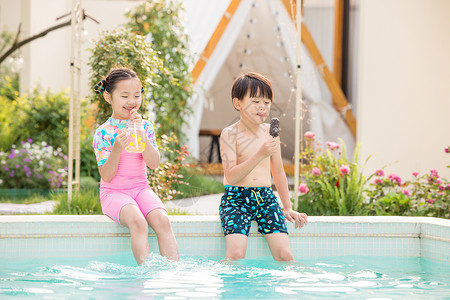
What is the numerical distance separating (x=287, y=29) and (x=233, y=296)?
5.73 m

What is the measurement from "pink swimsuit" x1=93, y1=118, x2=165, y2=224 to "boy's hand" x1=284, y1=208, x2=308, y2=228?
0.78 meters

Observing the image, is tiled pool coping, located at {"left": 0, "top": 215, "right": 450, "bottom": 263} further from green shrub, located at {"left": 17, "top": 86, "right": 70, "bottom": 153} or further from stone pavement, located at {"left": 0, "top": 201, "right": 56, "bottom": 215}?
green shrub, located at {"left": 17, "top": 86, "right": 70, "bottom": 153}

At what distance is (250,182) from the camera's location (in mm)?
3742

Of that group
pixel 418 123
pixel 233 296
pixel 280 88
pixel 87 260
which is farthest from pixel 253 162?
pixel 280 88

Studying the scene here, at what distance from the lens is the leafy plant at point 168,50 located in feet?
23.9

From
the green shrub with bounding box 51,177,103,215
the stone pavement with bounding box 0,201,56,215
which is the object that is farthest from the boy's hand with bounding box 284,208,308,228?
the stone pavement with bounding box 0,201,56,215

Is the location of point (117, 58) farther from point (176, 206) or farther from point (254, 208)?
point (254, 208)

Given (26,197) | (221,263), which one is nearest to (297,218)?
(221,263)

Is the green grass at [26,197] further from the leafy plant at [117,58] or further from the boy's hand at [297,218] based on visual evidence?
the boy's hand at [297,218]

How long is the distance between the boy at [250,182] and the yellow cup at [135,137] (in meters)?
0.51

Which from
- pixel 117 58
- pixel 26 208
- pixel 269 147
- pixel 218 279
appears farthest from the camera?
pixel 26 208

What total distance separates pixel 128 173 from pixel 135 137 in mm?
369

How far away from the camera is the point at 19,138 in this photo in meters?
8.15

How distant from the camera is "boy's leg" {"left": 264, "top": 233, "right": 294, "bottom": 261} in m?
3.65
